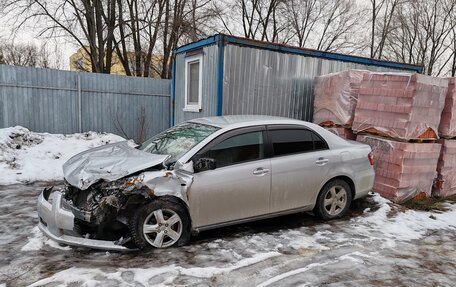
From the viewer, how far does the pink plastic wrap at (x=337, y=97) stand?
711 centimetres

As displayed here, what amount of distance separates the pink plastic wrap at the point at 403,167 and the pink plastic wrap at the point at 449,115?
0.34 meters

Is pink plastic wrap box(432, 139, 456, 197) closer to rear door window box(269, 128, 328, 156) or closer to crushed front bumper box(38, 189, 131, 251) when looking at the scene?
rear door window box(269, 128, 328, 156)

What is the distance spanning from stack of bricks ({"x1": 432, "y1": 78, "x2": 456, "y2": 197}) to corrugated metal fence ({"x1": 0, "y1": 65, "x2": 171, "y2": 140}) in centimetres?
862

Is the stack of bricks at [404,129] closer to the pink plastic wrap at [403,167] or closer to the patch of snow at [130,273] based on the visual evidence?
the pink plastic wrap at [403,167]

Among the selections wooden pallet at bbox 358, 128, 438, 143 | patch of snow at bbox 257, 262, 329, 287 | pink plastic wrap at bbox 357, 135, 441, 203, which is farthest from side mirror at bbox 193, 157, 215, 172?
wooden pallet at bbox 358, 128, 438, 143

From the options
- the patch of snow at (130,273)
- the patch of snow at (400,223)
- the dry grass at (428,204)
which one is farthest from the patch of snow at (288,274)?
the dry grass at (428,204)

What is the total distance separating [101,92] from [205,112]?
488 centimetres

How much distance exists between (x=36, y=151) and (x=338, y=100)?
743 centimetres

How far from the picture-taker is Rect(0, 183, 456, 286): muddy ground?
10.9ft

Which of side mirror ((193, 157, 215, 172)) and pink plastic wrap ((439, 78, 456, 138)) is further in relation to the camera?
pink plastic wrap ((439, 78, 456, 138))

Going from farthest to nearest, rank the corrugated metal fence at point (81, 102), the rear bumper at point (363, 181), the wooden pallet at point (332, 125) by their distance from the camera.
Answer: the corrugated metal fence at point (81, 102)
the wooden pallet at point (332, 125)
the rear bumper at point (363, 181)

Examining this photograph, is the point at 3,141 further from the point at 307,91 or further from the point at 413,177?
the point at 413,177

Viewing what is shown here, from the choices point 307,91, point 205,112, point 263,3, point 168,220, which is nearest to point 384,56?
point 263,3

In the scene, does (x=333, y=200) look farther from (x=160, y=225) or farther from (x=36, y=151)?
(x=36, y=151)
